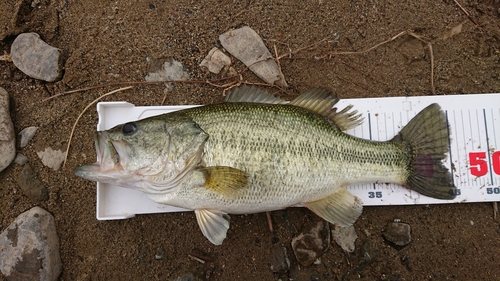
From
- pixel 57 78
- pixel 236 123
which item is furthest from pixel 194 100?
pixel 57 78

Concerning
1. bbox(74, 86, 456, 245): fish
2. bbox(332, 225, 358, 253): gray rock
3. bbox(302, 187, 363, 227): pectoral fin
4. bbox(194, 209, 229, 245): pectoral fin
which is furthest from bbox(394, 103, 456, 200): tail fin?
bbox(194, 209, 229, 245): pectoral fin

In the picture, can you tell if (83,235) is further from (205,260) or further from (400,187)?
(400,187)

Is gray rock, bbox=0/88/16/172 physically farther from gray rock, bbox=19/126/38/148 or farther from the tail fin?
the tail fin

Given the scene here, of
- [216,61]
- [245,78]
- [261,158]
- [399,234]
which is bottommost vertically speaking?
[399,234]

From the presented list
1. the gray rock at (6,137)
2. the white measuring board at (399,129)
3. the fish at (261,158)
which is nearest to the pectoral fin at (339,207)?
the fish at (261,158)

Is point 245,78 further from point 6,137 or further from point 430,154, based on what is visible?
point 6,137

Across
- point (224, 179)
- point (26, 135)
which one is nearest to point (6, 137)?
point (26, 135)

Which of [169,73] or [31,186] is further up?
[169,73]
